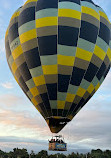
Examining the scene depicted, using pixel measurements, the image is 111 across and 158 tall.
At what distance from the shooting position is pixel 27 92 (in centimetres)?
1980

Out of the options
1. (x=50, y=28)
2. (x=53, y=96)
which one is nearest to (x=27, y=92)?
(x=53, y=96)

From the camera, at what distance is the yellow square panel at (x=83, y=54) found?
704 inches

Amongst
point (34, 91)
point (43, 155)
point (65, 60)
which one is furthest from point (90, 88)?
point (43, 155)

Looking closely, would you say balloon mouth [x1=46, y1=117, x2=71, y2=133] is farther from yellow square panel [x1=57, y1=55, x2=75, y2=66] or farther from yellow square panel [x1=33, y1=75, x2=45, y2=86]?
yellow square panel [x1=57, y1=55, x2=75, y2=66]

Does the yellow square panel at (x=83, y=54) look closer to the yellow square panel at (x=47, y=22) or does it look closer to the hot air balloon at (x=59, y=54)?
the hot air balloon at (x=59, y=54)

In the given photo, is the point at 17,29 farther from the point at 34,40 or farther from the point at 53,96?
the point at 53,96

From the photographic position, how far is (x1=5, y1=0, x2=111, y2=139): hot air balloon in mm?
17672

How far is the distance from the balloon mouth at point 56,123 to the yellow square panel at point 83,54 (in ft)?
16.6

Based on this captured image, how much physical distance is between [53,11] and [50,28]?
1553mm

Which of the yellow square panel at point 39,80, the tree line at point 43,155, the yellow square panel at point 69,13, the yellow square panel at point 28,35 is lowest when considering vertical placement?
the tree line at point 43,155

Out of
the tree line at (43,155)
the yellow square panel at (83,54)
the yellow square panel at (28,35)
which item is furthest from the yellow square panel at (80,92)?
the tree line at (43,155)

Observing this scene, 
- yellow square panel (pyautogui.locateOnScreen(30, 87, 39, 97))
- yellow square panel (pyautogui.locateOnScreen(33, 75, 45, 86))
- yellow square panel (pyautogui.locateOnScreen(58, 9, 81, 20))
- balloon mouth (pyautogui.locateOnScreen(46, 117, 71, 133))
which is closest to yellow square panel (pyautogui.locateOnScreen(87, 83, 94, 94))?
balloon mouth (pyautogui.locateOnScreen(46, 117, 71, 133))

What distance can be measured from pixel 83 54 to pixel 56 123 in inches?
235

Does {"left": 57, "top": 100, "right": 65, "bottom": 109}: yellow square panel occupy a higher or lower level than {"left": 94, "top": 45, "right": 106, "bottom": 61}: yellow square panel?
lower
